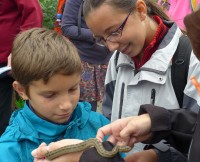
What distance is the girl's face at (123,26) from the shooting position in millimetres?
3029

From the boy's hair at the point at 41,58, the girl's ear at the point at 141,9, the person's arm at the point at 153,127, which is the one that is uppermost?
the girl's ear at the point at 141,9

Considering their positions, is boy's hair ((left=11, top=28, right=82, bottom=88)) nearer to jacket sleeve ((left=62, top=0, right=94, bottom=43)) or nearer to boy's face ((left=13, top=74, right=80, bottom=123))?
boy's face ((left=13, top=74, right=80, bottom=123))

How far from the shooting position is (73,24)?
5.53m

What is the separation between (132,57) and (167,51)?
14.9 inches

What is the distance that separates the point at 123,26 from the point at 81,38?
2415mm

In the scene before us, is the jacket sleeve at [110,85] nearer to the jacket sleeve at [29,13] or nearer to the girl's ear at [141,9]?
the girl's ear at [141,9]

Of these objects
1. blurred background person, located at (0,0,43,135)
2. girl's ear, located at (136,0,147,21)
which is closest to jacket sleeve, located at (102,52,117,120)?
girl's ear, located at (136,0,147,21)

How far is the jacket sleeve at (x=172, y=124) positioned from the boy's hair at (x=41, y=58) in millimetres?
612

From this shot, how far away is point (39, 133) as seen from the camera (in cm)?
267

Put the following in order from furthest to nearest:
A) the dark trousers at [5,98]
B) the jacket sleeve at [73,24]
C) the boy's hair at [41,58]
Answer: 1. the jacket sleeve at [73,24]
2. the dark trousers at [5,98]
3. the boy's hair at [41,58]

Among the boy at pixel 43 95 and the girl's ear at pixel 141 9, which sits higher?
the girl's ear at pixel 141 9

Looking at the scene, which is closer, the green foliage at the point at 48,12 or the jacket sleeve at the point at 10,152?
the jacket sleeve at the point at 10,152

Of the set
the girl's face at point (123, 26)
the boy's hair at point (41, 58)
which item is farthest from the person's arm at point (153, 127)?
the girl's face at point (123, 26)

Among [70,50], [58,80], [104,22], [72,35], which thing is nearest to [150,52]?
[104,22]
